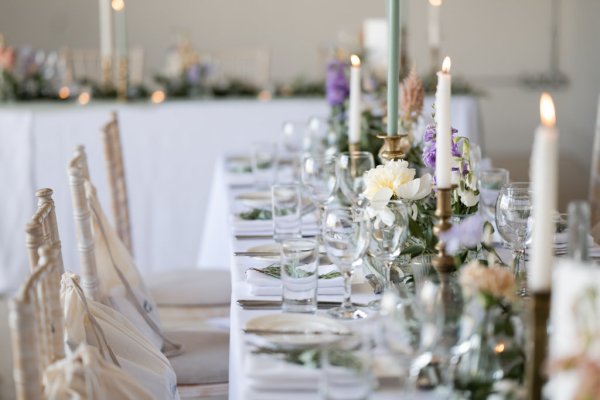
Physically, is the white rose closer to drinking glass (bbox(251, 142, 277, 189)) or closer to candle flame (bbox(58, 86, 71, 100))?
drinking glass (bbox(251, 142, 277, 189))

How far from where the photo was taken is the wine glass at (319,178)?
2.43m

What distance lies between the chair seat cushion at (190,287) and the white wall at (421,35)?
16.8 ft

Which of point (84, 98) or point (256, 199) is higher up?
point (84, 98)

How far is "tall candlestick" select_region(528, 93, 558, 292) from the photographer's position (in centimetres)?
108

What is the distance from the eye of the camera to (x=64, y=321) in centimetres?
162

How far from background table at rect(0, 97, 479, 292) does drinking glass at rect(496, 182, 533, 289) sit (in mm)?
2865

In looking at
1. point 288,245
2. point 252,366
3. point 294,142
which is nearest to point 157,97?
point 294,142

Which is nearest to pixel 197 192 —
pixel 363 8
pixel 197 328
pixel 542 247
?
pixel 197 328

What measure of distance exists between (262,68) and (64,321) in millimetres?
5408

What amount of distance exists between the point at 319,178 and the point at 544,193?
1.54 metres

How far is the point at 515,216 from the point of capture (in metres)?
1.82

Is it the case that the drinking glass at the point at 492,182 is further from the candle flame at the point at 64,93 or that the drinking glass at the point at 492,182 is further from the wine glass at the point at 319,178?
the candle flame at the point at 64,93

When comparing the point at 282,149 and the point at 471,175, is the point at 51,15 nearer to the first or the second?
the point at 282,149

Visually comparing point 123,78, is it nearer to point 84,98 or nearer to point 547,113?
point 84,98
